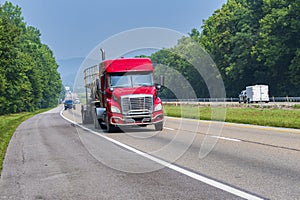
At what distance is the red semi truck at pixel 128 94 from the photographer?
1869 centimetres

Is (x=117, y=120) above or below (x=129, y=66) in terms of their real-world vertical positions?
below

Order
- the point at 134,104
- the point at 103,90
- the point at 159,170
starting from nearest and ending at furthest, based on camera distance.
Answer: the point at 159,170 < the point at 134,104 < the point at 103,90

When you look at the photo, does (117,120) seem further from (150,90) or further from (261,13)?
(261,13)

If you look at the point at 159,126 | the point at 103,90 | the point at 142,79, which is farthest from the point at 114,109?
the point at 159,126

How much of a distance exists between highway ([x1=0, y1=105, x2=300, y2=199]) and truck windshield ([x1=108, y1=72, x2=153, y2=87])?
478 centimetres

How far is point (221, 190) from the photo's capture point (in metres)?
7.20

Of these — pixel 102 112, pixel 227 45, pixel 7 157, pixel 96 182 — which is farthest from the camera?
pixel 227 45

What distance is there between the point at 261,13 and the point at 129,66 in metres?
59.0

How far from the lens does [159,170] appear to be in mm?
9438

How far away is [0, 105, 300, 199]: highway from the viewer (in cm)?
730

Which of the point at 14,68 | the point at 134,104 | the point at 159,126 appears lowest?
the point at 159,126

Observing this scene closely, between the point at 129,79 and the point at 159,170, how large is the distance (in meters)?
10.3

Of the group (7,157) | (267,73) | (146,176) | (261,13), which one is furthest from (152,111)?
(261,13)

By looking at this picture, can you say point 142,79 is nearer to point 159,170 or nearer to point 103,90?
point 103,90
